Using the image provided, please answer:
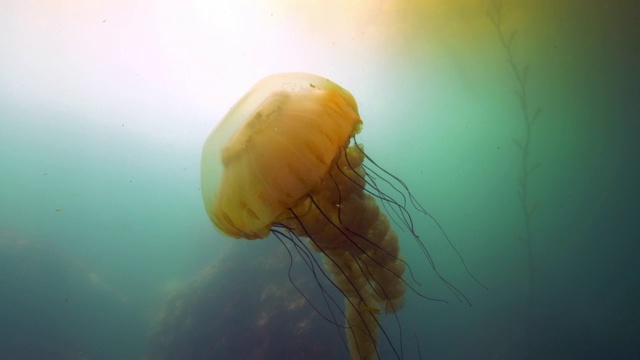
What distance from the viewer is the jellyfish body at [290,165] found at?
177cm

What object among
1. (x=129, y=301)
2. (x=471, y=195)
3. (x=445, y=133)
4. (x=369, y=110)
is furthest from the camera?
(x=471, y=195)

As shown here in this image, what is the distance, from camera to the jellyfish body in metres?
1.77

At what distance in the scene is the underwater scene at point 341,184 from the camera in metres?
2.18

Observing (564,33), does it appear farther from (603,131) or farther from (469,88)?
(603,131)

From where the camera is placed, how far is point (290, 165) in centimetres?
175

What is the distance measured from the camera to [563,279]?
11.6 metres

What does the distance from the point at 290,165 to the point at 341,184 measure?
63 centimetres

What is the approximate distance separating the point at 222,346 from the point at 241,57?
9.49 m

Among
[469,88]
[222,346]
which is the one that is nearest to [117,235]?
[222,346]

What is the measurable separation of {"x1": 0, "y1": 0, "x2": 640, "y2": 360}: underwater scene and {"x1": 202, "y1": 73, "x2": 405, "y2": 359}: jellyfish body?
13 mm

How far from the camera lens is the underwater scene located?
2180 mm

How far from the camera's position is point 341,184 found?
90.4 inches

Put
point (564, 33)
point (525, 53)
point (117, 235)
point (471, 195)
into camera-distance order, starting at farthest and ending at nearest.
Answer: point (471, 195) → point (117, 235) → point (525, 53) → point (564, 33)

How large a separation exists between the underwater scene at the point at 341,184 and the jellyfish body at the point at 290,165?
1 centimetres
